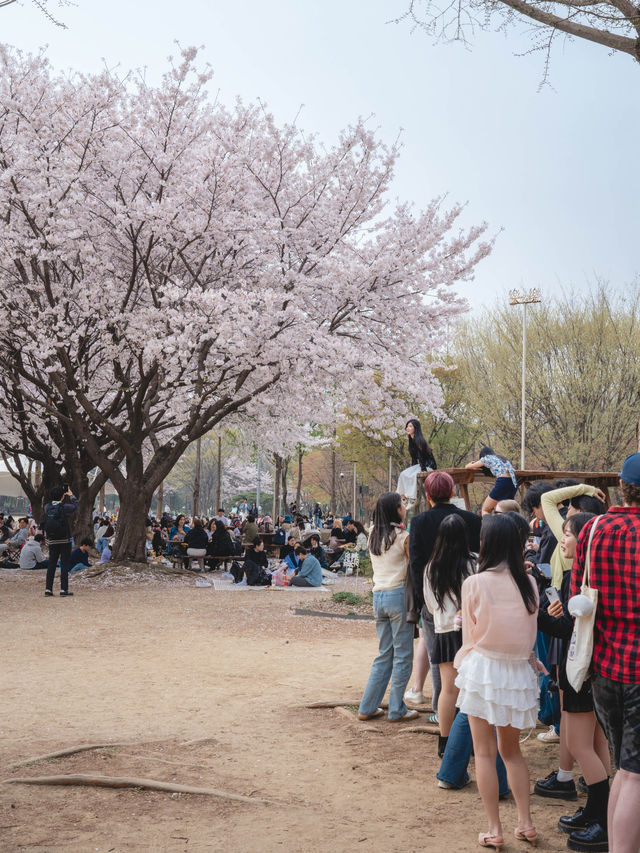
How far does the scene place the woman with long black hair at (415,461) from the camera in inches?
321

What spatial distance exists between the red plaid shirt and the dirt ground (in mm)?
1385

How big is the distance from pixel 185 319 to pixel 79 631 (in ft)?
25.6

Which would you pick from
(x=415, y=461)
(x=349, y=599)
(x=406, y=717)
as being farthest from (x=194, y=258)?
(x=406, y=717)

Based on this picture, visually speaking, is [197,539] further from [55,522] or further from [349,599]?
[349,599]

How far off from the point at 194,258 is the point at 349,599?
30.6ft

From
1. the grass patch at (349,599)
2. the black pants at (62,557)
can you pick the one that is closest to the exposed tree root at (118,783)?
the grass patch at (349,599)

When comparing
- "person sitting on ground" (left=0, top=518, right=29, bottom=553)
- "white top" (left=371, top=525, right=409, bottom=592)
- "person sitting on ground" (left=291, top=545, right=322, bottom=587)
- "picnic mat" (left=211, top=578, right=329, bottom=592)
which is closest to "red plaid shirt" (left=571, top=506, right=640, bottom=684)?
"white top" (left=371, top=525, right=409, bottom=592)

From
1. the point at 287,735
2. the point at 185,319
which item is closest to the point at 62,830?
the point at 287,735

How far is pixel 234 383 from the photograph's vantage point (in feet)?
61.8

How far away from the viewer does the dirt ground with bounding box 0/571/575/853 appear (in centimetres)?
444

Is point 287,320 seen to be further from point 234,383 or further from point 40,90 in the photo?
point 40,90

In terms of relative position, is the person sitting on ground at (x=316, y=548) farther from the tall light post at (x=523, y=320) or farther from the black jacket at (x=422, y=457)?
the black jacket at (x=422, y=457)

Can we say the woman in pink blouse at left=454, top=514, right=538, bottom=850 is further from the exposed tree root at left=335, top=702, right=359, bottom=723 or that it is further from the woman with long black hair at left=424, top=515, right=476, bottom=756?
the exposed tree root at left=335, top=702, right=359, bottom=723

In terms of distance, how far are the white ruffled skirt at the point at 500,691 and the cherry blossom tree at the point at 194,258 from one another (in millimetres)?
13470
